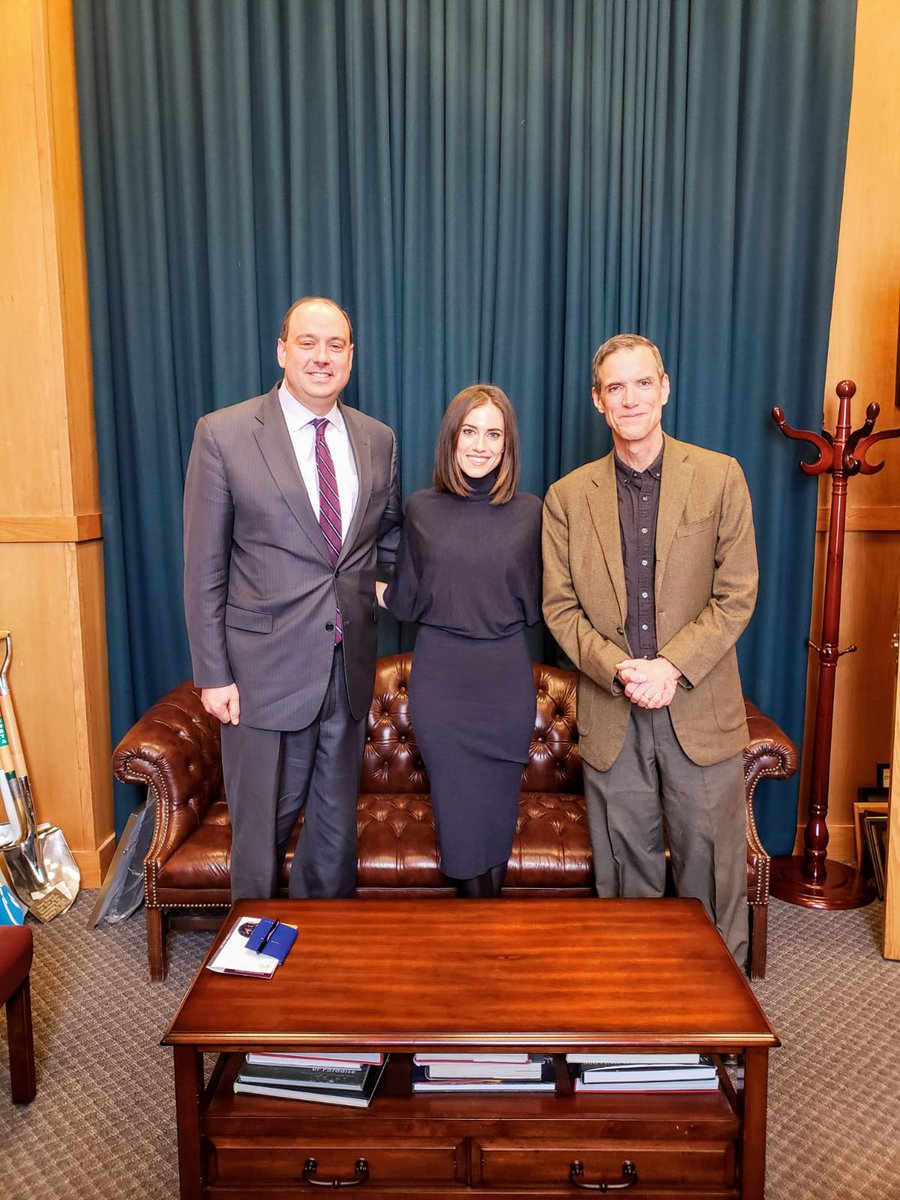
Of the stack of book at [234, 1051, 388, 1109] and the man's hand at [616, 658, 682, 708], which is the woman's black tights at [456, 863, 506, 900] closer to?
the man's hand at [616, 658, 682, 708]

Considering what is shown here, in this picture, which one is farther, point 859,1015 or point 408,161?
point 408,161

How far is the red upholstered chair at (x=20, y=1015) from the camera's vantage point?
1.98 meters

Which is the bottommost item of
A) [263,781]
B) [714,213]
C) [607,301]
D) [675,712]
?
[263,781]

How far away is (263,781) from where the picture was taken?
230 centimetres

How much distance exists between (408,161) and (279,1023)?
2588mm

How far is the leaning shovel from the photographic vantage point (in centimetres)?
299

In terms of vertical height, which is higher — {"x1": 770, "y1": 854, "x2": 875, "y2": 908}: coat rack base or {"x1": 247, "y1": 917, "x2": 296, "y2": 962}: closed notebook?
{"x1": 247, "y1": 917, "x2": 296, "y2": 962}: closed notebook

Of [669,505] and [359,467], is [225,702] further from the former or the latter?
[669,505]

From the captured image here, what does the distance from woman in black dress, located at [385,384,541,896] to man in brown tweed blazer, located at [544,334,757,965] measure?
0.11 metres

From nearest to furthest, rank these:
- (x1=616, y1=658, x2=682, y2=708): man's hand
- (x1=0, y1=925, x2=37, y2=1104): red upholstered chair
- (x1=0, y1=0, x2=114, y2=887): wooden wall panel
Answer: (x1=0, y1=925, x2=37, y2=1104): red upholstered chair < (x1=616, y1=658, x2=682, y2=708): man's hand < (x1=0, y1=0, x2=114, y2=887): wooden wall panel

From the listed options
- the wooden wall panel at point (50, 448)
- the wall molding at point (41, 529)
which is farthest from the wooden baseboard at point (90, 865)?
the wall molding at point (41, 529)

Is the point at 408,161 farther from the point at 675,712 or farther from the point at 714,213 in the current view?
the point at 675,712

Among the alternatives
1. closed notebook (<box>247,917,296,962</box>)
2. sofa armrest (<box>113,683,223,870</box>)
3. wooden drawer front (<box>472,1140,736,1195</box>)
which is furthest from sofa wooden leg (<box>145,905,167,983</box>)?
wooden drawer front (<box>472,1140,736,1195</box>)

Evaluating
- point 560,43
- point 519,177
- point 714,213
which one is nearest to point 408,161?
point 519,177
